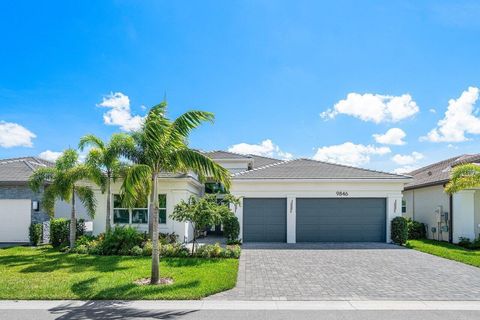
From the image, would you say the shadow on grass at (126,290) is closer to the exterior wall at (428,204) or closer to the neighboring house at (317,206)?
the neighboring house at (317,206)

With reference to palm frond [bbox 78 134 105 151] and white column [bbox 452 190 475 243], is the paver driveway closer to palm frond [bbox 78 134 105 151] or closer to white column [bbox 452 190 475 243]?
white column [bbox 452 190 475 243]

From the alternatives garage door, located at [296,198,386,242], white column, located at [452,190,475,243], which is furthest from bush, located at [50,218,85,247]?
white column, located at [452,190,475,243]

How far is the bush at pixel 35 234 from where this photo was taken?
1655cm

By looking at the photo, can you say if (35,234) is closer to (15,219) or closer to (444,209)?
(15,219)

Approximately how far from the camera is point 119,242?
13680mm

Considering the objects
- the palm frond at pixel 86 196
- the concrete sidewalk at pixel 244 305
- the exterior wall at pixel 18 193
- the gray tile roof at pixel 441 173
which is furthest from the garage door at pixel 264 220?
the exterior wall at pixel 18 193

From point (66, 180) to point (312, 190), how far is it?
1142cm

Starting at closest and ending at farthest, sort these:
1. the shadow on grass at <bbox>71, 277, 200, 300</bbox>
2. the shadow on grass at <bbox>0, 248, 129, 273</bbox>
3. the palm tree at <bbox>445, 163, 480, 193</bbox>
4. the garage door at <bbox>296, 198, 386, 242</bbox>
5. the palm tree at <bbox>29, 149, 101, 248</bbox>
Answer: the shadow on grass at <bbox>71, 277, 200, 300</bbox> < the shadow on grass at <bbox>0, 248, 129, 273</bbox> < the palm tree at <bbox>29, 149, 101, 248</bbox> < the palm tree at <bbox>445, 163, 480, 193</bbox> < the garage door at <bbox>296, 198, 386, 242</bbox>

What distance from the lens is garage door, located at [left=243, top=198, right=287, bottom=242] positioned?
17.5 m

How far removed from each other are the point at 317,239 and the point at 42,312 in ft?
43.6

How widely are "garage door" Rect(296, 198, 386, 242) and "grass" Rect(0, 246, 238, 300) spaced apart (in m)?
6.55

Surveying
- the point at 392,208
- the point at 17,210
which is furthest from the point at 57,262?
the point at 392,208

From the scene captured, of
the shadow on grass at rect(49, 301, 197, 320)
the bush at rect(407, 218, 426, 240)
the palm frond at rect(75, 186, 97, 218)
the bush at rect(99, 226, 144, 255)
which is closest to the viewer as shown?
the shadow on grass at rect(49, 301, 197, 320)

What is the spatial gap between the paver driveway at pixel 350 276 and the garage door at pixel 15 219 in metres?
11.5
